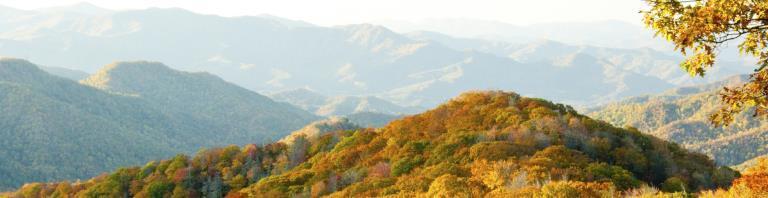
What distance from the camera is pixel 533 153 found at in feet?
123

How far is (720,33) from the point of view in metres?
16.9

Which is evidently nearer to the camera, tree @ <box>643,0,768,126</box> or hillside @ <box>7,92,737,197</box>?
tree @ <box>643,0,768,126</box>

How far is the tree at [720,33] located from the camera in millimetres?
16109

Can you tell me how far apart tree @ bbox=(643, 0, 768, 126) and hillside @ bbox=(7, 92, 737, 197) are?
19.4 feet

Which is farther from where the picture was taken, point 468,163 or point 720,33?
point 468,163

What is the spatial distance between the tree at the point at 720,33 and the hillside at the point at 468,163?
5903 mm

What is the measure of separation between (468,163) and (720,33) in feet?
65.9

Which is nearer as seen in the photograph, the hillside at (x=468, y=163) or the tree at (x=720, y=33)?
the tree at (x=720, y=33)

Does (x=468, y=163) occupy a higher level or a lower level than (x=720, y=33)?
lower

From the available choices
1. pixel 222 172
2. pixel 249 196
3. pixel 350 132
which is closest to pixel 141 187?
pixel 222 172

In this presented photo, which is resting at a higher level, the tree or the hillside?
the tree

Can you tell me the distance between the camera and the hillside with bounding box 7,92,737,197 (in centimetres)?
2850

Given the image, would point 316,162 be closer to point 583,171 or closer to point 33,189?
point 583,171

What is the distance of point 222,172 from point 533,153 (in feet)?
118
